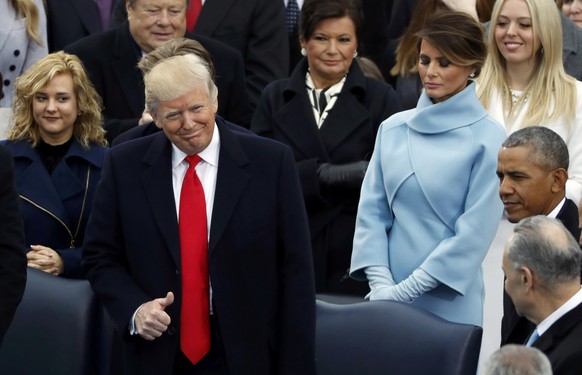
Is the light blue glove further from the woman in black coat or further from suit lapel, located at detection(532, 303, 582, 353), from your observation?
suit lapel, located at detection(532, 303, 582, 353)

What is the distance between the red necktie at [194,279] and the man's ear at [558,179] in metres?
1.26

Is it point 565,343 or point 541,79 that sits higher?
point 541,79

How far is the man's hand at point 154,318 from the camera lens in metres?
4.62

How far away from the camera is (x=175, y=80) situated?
4.85 metres

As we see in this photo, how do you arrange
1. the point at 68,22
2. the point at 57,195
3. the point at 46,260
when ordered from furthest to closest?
the point at 68,22 → the point at 57,195 → the point at 46,260

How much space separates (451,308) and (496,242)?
63cm

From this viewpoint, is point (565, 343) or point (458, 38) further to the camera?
point (458, 38)

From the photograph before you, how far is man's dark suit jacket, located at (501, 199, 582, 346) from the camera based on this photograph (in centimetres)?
464

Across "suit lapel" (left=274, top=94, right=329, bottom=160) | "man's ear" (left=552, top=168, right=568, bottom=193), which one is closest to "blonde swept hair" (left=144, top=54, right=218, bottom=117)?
"man's ear" (left=552, top=168, right=568, bottom=193)

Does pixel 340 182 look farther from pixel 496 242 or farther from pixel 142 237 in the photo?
pixel 142 237

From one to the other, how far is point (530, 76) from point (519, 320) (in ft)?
6.52

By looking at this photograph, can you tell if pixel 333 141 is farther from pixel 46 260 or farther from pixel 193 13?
pixel 193 13

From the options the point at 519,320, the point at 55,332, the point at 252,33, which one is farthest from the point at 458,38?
the point at 252,33

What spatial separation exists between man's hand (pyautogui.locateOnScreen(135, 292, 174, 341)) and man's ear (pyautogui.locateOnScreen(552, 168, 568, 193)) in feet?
4.71
